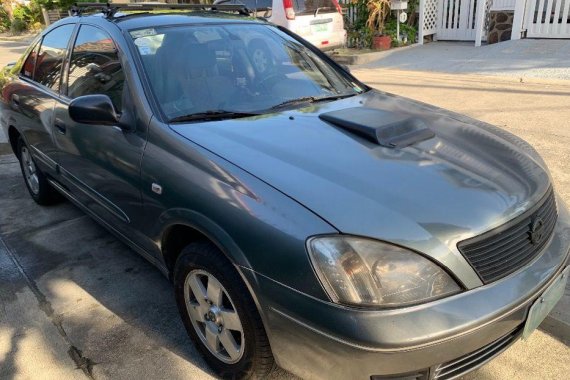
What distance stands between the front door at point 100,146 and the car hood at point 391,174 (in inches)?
18.8

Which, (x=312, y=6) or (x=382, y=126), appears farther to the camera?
(x=312, y=6)

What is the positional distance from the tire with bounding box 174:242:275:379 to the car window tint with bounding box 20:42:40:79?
2.76 m

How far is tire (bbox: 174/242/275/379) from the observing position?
6.63 feet

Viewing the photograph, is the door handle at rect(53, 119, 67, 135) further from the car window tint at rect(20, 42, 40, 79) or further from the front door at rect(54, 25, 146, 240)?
the car window tint at rect(20, 42, 40, 79)

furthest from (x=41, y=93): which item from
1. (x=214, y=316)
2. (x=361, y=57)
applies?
(x=361, y=57)

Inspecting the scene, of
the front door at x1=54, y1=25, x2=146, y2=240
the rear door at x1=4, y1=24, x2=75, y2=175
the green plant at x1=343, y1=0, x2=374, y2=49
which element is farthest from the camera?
→ the green plant at x1=343, y1=0, x2=374, y2=49

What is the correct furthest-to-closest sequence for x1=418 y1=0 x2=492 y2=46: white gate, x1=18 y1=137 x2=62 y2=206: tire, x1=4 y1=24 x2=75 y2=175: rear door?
x1=418 y1=0 x2=492 y2=46: white gate, x1=18 y1=137 x2=62 y2=206: tire, x1=4 y1=24 x2=75 y2=175: rear door

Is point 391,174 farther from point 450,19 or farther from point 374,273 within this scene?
point 450,19

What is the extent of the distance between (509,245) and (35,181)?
4025 millimetres

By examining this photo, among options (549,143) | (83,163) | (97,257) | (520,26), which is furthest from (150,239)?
(520,26)

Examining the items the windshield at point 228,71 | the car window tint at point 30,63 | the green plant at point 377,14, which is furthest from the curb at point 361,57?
the windshield at point 228,71

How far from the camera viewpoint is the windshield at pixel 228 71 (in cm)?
264

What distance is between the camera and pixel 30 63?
420 cm

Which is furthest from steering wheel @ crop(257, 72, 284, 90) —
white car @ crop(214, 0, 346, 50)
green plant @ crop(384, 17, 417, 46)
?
green plant @ crop(384, 17, 417, 46)
